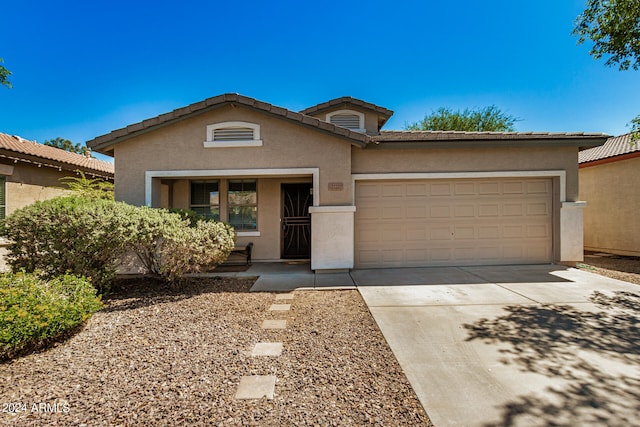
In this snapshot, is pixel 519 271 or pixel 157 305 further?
pixel 519 271

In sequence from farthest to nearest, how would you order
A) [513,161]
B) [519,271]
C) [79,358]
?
[513,161]
[519,271]
[79,358]

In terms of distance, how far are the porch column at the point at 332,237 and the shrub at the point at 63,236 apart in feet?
13.7

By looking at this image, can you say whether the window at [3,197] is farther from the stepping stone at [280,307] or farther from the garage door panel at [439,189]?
the garage door panel at [439,189]

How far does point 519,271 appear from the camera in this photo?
302 inches

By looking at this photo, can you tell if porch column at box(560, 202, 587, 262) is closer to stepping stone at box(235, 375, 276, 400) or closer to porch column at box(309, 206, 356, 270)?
porch column at box(309, 206, 356, 270)

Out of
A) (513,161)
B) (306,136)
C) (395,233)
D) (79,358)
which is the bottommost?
(79,358)

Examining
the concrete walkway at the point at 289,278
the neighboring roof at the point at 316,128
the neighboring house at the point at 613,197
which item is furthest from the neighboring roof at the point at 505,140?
the concrete walkway at the point at 289,278

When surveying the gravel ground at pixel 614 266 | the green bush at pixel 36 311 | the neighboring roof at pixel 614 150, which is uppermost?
the neighboring roof at pixel 614 150

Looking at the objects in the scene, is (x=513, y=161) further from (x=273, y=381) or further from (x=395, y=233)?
(x=273, y=381)

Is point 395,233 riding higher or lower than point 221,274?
higher

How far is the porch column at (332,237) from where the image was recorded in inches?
300

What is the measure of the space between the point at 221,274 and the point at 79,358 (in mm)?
4281

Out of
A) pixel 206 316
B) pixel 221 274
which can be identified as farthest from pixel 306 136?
pixel 206 316

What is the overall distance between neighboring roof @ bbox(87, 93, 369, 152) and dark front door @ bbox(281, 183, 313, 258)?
9.07 feet
